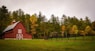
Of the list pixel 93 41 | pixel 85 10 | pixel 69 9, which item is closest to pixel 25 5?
pixel 69 9

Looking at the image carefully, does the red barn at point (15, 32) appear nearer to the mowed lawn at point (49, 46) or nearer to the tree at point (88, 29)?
the mowed lawn at point (49, 46)

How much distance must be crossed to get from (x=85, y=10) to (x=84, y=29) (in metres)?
1.43

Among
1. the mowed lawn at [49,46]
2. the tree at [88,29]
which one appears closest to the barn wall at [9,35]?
the mowed lawn at [49,46]

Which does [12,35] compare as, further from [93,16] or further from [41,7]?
[93,16]

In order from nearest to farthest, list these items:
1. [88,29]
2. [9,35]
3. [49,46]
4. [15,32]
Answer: [49,46] < [88,29] < [9,35] < [15,32]

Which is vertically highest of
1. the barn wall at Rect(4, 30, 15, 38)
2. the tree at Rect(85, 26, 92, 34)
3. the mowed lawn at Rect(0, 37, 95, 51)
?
the tree at Rect(85, 26, 92, 34)

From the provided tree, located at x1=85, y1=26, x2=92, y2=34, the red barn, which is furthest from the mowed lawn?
the red barn

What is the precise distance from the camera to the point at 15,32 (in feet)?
53.1

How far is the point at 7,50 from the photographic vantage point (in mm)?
11117

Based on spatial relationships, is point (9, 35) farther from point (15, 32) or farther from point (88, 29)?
point (88, 29)

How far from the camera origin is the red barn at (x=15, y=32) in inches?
601

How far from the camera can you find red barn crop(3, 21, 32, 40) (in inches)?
601

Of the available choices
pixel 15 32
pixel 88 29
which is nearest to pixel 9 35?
pixel 15 32

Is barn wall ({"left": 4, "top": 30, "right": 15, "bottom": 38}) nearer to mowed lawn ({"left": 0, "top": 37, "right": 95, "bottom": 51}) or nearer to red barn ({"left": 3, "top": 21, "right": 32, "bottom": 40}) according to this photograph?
red barn ({"left": 3, "top": 21, "right": 32, "bottom": 40})
